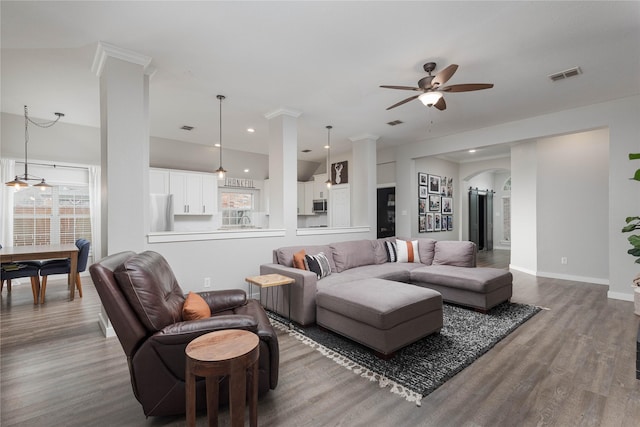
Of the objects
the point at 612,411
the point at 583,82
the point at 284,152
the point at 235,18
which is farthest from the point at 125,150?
the point at 583,82

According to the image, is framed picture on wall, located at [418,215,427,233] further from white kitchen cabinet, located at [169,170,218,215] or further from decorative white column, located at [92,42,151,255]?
decorative white column, located at [92,42,151,255]

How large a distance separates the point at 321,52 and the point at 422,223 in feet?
17.5

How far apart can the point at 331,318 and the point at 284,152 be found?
108 inches

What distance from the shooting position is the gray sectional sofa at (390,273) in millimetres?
3195

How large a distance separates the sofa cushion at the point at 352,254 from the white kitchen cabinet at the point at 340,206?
2.68 m

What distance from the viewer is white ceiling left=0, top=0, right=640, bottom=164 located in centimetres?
240

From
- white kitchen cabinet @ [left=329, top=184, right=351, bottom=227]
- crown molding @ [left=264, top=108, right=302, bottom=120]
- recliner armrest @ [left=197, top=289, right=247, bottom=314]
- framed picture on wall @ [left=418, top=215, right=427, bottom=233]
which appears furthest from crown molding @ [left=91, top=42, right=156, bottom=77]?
framed picture on wall @ [left=418, top=215, right=427, bottom=233]

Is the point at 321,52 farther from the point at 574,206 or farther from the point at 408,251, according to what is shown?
the point at 574,206

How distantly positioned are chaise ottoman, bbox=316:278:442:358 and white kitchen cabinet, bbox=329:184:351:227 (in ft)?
14.7

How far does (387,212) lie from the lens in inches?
293

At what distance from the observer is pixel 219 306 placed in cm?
245

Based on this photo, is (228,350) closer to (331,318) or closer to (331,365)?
(331,365)

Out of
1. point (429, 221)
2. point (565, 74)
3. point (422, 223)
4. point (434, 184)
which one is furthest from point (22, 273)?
point (434, 184)

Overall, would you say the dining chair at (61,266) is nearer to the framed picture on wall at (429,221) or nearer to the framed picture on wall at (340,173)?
the framed picture on wall at (340,173)
